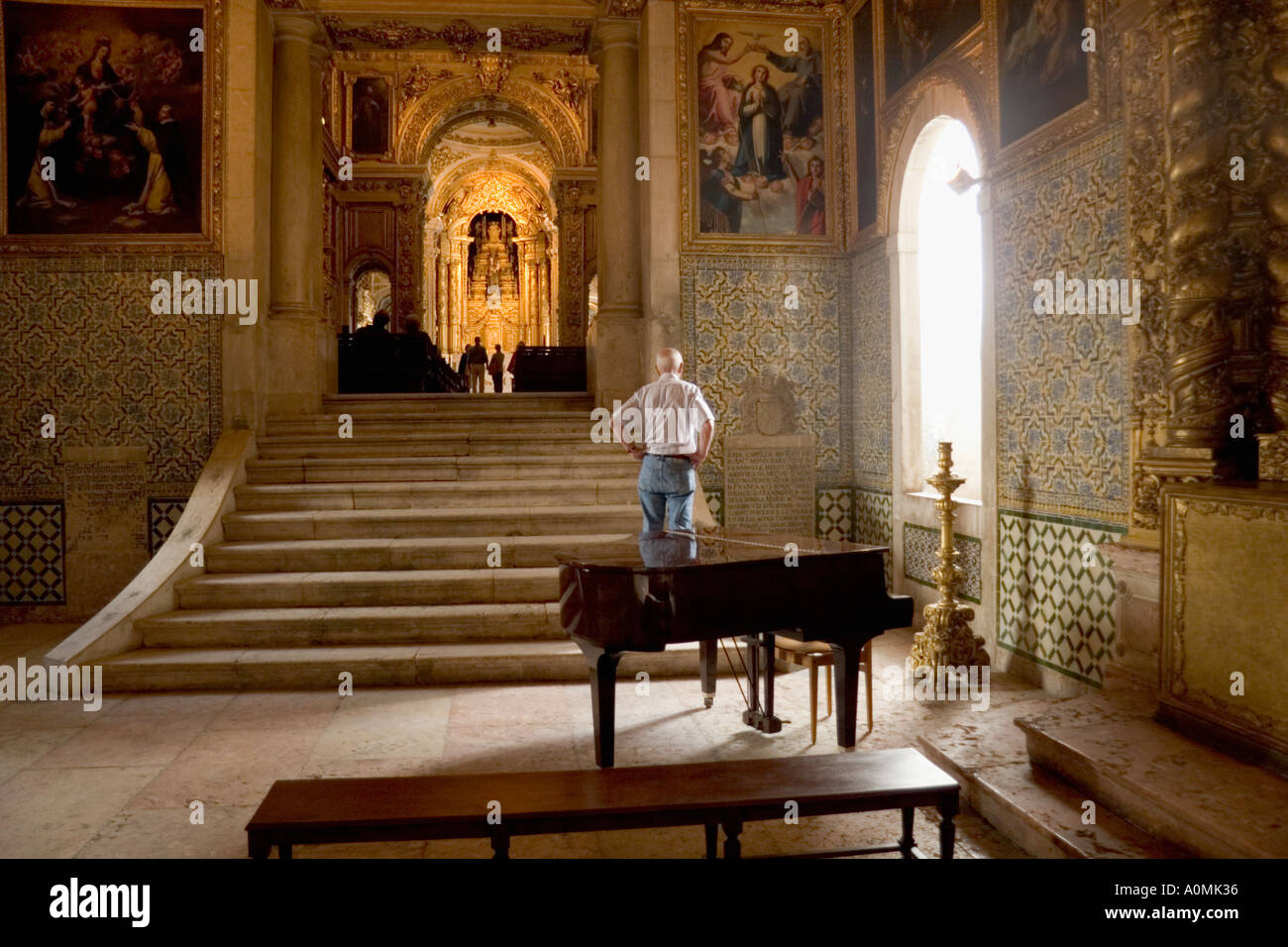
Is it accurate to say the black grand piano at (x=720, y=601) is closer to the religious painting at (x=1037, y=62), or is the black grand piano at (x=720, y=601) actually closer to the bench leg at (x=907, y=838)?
the bench leg at (x=907, y=838)

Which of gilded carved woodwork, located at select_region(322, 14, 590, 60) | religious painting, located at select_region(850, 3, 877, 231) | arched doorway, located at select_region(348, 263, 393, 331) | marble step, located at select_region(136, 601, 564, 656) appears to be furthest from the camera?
arched doorway, located at select_region(348, 263, 393, 331)

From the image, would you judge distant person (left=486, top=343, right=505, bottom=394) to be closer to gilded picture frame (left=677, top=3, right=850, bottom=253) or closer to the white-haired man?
gilded picture frame (left=677, top=3, right=850, bottom=253)

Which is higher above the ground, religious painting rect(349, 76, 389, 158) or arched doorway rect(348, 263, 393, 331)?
religious painting rect(349, 76, 389, 158)

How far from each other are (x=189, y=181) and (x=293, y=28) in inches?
77.6

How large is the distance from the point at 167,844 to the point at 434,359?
31.9 feet

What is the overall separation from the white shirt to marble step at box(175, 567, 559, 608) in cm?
142

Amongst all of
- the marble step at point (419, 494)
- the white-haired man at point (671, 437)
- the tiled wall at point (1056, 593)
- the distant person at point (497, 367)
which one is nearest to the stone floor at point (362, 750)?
the tiled wall at point (1056, 593)

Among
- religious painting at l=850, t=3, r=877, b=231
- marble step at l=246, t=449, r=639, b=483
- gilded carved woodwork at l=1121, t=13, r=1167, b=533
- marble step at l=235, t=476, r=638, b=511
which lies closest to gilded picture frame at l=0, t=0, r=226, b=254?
marble step at l=246, t=449, r=639, b=483

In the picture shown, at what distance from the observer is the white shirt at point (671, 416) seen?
526 centimetres

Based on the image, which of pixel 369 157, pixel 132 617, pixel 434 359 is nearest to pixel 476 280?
pixel 369 157

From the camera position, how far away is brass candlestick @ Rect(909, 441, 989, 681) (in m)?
5.31

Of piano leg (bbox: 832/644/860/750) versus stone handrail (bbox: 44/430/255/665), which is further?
stone handrail (bbox: 44/430/255/665)

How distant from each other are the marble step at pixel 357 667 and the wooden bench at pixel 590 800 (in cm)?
262

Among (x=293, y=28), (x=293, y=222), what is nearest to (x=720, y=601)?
(x=293, y=222)
